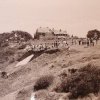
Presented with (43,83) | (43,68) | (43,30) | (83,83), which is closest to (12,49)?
(43,30)

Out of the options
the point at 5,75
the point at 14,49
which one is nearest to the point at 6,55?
the point at 14,49

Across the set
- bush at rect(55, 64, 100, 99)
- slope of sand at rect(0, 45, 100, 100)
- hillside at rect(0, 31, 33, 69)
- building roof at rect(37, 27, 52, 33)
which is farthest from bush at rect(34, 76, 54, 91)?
building roof at rect(37, 27, 52, 33)

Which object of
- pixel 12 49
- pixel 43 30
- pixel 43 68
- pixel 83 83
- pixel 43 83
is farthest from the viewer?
pixel 43 30

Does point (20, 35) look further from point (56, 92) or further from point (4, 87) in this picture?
point (56, 92)

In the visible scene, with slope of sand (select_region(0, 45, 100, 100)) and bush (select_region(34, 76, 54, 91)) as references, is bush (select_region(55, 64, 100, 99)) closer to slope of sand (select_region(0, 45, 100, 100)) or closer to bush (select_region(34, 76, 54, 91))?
bush (select_region(34, 76, 54, 91))

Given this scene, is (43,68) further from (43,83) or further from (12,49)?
(12,49)

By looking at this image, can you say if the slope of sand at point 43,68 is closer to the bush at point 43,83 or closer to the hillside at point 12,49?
the bush at point 43,83

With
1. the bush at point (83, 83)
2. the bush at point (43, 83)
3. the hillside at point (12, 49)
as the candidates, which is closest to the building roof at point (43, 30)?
the hillside at point (12, 49)

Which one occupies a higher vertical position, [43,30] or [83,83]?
[43,30]
